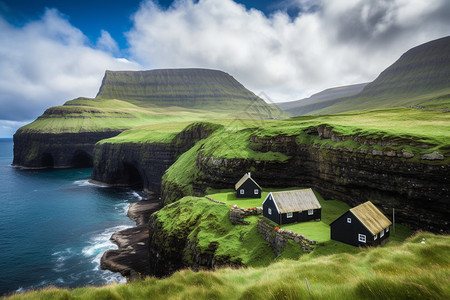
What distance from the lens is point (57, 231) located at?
59875 millimetres

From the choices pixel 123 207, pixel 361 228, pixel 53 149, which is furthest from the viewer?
pixel 53 149

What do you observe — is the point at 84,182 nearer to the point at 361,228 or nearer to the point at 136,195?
the point at 136,195

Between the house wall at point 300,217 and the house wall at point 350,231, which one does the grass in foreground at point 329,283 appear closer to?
the house wall at point 350,231

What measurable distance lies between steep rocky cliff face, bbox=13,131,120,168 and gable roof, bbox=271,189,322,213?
16611cm

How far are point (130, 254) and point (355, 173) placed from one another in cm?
4275

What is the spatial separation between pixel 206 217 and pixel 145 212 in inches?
1573

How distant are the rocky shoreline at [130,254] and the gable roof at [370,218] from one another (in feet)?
112

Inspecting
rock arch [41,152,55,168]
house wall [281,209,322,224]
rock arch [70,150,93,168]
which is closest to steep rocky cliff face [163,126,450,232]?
house wall [281,209,322,224]

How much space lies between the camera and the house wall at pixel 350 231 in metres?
25.4

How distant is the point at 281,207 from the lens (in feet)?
105

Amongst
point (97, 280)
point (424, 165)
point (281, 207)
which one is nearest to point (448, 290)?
point (281, 207)

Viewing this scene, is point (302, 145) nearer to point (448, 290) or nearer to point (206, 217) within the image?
point (206, 217)

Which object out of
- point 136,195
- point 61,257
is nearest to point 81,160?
point 136,195

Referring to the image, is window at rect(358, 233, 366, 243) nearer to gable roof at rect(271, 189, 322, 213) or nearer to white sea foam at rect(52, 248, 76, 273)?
gable roof at rect(271, 189, 322, 213)
